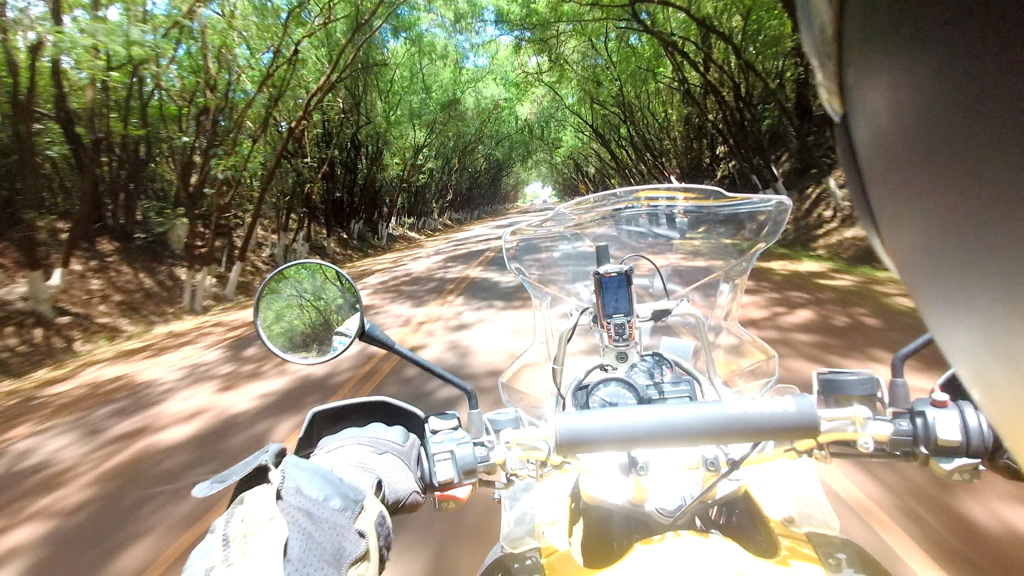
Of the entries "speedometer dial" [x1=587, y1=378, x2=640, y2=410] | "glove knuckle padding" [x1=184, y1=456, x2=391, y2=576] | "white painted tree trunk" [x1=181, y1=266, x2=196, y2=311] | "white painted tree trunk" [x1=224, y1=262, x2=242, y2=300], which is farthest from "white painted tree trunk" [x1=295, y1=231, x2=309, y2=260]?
"glove knuckle padding" [x1=184, y1=456, x2=391, y2=576]

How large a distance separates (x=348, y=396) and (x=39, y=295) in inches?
331

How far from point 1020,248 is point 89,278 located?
1537 centimetres

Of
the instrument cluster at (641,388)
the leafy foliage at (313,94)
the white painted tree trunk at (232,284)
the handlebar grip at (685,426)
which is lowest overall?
the white painted tree trunk at (232,284)

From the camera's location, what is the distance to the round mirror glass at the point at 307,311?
6.57ft

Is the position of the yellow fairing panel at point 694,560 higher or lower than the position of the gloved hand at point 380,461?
lower

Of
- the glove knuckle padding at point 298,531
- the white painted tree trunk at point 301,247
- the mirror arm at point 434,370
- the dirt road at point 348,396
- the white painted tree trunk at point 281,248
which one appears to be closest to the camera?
the glove knuckle padding at point 298,531

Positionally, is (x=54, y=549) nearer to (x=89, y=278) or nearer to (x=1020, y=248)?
(x=1020, y=248)

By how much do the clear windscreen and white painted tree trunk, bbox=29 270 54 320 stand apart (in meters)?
11.5

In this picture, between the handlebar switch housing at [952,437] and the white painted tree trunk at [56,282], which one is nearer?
the handlebar switch housing at [952,437]

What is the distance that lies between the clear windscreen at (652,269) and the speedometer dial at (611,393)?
32 cm

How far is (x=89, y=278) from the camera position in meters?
12.7

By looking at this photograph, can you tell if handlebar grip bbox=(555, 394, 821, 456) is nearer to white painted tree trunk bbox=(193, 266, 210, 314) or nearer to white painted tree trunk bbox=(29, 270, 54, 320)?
white painted tree trunk bbox=(29, 270, 54, 320)

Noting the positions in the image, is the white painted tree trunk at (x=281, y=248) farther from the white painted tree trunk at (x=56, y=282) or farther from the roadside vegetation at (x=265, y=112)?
the white painted tree trunk at (x=56, y=282)

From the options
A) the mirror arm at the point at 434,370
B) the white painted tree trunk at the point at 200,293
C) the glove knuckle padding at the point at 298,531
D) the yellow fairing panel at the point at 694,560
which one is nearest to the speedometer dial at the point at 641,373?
the mirror arm at the point at 434,370
